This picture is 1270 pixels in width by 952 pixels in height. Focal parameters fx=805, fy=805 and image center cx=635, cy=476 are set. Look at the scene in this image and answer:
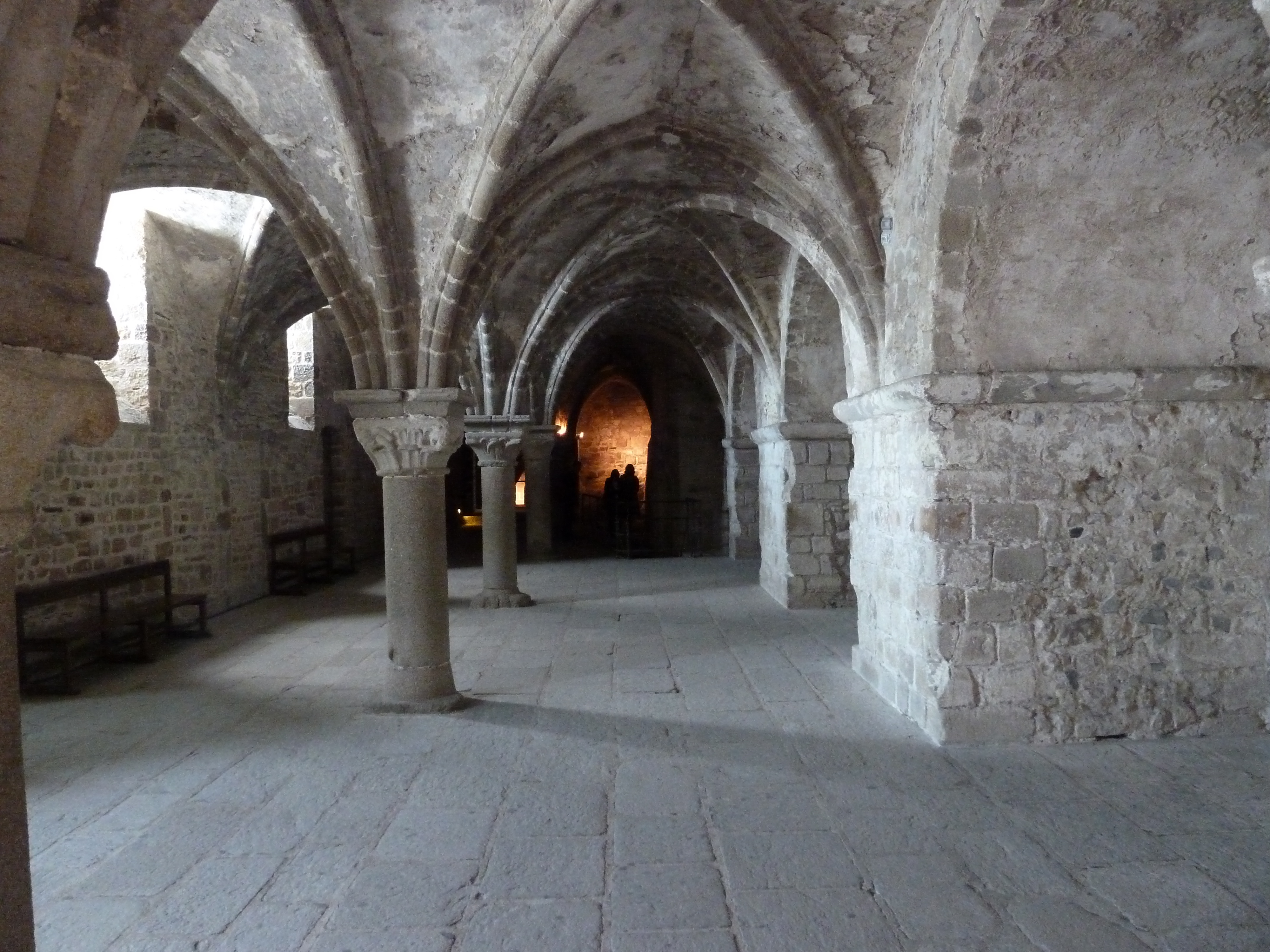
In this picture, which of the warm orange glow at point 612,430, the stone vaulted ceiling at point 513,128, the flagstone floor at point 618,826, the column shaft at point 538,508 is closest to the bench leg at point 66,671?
the flagstone floor at point 618,826

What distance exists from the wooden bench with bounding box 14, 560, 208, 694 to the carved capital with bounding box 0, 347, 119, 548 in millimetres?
4297

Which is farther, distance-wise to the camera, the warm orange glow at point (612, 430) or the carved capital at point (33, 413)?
the warm orange glow at point (612, 430)

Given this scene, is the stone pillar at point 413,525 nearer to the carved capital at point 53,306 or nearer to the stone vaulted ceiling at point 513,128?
the stone vaulted ceiling at point 513,128

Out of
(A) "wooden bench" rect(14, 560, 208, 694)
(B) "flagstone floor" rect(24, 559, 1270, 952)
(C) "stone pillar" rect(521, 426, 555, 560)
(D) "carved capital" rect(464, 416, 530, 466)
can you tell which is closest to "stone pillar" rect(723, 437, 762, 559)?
(C) "stone pillar" rect(521, 426, 555, 560)

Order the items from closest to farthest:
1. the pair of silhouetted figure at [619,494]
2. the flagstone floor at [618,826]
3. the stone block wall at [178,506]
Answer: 1. the flagstone floor at [618,826]
2. the stone block wall at [178,506]
3. the pair of silhouetted figure at [619,494]

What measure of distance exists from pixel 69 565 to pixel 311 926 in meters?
4.82

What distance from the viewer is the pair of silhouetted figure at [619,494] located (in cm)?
1468

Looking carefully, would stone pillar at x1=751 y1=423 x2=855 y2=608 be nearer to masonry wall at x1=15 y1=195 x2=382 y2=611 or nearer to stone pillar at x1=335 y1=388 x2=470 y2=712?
stone pillar at x1=335 y1=388 x2=470 y2=712

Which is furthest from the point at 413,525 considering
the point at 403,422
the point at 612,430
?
the point at 612,430

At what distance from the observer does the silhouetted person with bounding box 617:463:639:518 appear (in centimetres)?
1473

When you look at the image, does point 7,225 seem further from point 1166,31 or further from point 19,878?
point 1166,31

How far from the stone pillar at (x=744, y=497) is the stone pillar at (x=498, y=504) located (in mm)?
3744

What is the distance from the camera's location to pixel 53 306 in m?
1.38

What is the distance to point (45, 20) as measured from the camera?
54.1 inches
